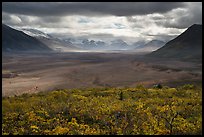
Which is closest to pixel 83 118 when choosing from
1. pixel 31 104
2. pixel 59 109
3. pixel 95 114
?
→ pixel 95 114

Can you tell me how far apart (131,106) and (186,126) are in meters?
4.18

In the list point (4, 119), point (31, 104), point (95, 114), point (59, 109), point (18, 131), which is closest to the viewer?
point (18, 131)

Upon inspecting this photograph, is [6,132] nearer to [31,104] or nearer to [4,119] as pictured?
[4,119]

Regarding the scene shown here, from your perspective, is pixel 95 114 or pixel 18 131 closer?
pixel 18 131

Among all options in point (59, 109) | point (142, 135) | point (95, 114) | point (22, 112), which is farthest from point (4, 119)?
point (142, 135)

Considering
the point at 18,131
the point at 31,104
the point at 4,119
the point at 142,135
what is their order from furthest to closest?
the point at 31,104, the point at 4,119, the point at 18,131, the point at 142,135

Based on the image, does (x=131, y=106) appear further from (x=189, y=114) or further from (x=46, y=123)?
(x=46, y=123)

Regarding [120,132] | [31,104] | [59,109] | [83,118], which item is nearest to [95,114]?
[83,118]

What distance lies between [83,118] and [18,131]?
3.13 metres

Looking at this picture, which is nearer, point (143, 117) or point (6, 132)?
point (6, 132)

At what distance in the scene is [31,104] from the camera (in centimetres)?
1606

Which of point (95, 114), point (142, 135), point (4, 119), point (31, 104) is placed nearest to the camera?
point (142, 135)

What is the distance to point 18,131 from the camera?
431 inches

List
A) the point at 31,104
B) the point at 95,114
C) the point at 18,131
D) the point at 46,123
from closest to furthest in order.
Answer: the point at 18,131, the point at 46,123, the point at 95,114, the point at 31,104
